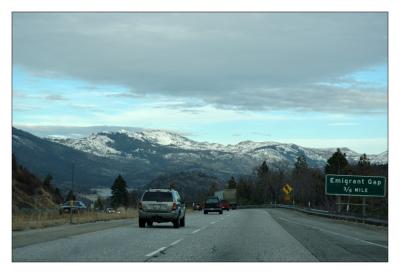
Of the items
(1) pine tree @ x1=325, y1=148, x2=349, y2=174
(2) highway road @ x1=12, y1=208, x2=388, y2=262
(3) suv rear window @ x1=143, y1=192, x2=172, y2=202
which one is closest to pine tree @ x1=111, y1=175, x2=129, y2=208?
(1) pine tree @ x1=325, y1=148, x2=349, y2=174

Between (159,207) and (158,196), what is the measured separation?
597 millimetres

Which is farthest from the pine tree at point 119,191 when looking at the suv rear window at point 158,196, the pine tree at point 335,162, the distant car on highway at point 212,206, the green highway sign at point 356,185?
the suv rear window at point 158,196

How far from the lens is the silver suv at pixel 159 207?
30641 mm

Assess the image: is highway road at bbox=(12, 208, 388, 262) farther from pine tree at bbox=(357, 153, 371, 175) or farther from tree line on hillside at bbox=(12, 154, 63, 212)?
pine tree at bbox=(357, 153, 371, 175)

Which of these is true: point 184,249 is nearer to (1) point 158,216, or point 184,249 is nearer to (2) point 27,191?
(1) point 158,216

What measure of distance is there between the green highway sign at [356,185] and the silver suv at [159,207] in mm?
20380

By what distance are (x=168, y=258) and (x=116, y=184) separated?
149898 mm

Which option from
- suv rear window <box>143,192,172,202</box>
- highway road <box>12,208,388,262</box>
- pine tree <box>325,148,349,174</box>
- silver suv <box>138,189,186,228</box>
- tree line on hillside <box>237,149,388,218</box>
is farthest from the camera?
pine tree <box>325,148,349,174</box>

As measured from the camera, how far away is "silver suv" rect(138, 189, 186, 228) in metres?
30.6

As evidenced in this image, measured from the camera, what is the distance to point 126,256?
16.3 meters

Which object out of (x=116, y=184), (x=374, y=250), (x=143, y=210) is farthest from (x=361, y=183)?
(x=116, y=184)

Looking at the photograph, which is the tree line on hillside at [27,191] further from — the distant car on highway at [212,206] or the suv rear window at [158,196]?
the suv rear window at [158,196]

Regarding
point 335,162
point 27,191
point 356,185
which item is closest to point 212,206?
point 27,191
